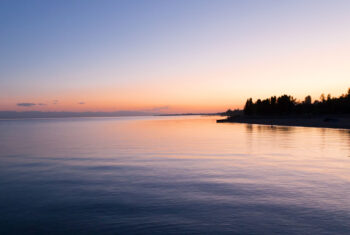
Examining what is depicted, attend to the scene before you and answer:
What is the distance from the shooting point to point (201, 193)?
13828 mm

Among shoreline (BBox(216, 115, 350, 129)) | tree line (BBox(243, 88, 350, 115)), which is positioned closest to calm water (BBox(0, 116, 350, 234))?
shoreline (BBox(216, 115, 350, 129))

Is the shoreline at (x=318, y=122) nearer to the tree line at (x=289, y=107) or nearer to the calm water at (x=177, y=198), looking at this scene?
the tree line at (x=289, y=107)

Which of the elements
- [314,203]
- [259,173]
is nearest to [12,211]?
[314,203]

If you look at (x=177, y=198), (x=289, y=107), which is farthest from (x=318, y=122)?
(x=177, y=198)

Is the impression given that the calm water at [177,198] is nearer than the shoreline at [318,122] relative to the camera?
Yes

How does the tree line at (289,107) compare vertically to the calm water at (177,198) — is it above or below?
above

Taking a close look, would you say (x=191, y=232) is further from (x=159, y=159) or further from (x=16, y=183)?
(x=159, y=159)

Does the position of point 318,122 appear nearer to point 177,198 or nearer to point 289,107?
point 289,107

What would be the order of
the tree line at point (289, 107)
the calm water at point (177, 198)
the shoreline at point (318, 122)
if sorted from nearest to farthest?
the calm water at point (177, 198) → the shoreline at point (318, 122) → the tree line at point (289, 107)

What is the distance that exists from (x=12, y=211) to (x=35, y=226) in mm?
2440

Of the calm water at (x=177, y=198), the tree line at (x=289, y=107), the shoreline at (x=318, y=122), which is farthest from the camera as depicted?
the tree line at (x=289, y=107)

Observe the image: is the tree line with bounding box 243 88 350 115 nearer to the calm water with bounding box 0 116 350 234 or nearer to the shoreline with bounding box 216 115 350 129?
the shoreline with bounding box 216 115 350 129

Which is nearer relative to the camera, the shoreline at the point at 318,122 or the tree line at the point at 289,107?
the shoreline at the point at 318,122

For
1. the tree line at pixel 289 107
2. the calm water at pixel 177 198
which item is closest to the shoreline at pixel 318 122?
the tree line at pixel 289 107
